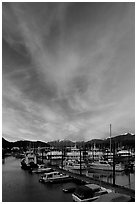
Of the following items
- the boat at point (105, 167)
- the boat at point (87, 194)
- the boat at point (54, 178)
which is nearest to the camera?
the boat at point (87, 194)

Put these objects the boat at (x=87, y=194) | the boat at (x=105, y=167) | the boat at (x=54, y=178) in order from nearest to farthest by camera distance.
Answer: the boat at (x=87, y=194), the boat at (x=54, y=178), the boat at (x=105, y=167)

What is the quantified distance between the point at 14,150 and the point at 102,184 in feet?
131

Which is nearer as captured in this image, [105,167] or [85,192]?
[85,192]

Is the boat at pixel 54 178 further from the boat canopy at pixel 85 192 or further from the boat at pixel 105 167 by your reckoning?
the boat at pixel 105 167

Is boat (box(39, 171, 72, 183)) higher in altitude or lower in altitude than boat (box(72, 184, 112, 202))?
lower

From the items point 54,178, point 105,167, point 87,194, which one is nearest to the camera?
point 87,194

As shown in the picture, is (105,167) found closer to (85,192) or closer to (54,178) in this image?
(54,178)

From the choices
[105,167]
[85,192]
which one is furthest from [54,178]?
[105,167]

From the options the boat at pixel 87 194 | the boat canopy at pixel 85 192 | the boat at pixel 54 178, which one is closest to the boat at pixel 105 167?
the boat at pixel 54 178

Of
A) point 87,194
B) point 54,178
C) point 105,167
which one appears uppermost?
point 87,194

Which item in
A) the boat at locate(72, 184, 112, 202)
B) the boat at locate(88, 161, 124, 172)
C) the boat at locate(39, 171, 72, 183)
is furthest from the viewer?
the boat at locate(88, 161, 124, 172)

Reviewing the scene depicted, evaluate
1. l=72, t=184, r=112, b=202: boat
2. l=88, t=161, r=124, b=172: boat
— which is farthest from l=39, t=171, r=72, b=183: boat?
l=88, t=161, r=124, b=172: boat

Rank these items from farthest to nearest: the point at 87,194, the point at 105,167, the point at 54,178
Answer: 1. the point at 105,167
2. the point at 54,178
3. the point at 87,194

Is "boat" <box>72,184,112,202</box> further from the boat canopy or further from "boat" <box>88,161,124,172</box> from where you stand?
"boat" <box>88,161,124,172</box>
